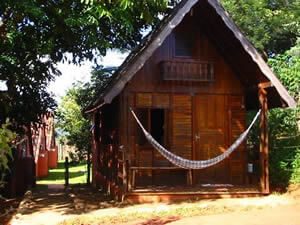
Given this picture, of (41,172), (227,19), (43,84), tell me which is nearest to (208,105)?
(227,19)

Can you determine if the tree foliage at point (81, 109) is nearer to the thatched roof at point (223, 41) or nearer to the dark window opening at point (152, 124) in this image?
the dark window opening at point (152, 124)

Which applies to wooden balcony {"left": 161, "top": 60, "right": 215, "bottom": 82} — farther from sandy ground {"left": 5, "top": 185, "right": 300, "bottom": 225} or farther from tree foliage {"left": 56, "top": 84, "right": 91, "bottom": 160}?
tree foliage {"left": 56, "top": 84, "right": 91, "bottom": 160}

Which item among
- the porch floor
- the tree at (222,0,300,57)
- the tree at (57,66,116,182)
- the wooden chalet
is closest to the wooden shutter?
the wooden chalet

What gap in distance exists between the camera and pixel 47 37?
43.8 feet

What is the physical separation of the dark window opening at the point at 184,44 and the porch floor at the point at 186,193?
365 cm

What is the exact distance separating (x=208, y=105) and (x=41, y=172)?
17559 millimetres

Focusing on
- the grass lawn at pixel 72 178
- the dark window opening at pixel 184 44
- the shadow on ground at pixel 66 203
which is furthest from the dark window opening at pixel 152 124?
the grass lawn at pixel 72 178

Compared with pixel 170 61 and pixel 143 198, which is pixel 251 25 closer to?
pixel 170 61

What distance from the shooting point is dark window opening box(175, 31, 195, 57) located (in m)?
13.8

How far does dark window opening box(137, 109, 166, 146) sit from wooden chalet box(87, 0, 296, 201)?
27 millimetres

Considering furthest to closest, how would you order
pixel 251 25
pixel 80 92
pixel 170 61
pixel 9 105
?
pixel 80 92, pixel 251 25, pixel 9 105, pixel 170 61

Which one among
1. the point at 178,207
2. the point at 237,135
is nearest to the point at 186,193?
the point at 178,207

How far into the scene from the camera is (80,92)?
92.9 ft

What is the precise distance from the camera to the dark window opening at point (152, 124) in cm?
1338
